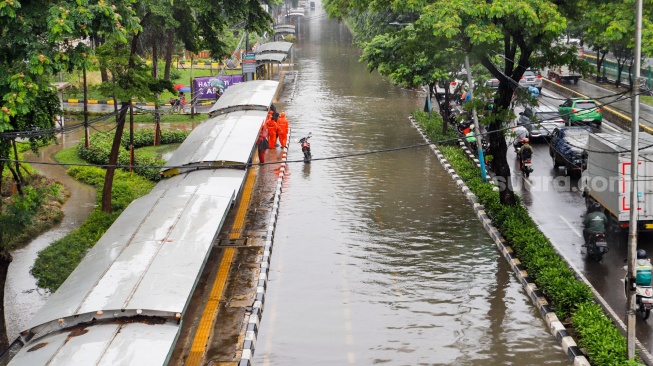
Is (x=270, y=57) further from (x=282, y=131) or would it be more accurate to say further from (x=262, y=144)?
(x=262, y=144)

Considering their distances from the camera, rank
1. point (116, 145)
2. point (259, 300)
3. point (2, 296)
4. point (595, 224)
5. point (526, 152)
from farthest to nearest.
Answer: point (526, 152) → point (116, 145) → point (595, 224) → point (259, 300) → point (2, 296)

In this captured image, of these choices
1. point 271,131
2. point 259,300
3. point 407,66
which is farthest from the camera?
point 271,131

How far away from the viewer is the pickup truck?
2641 cm

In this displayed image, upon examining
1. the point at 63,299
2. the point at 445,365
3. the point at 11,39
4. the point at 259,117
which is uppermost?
the point at 11,39

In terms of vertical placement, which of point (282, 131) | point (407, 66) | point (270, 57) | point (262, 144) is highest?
point (270, 57)

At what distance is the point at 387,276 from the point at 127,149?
16.4 metres

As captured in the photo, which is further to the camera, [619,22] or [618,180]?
[618,180]

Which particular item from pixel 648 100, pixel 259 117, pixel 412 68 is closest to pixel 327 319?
pixel 259 117

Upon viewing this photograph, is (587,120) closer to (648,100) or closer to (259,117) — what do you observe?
(648,100)

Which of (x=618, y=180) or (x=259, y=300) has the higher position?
(x=618, y=180)

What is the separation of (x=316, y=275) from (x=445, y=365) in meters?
4.92

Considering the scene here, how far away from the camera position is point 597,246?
1867 cm

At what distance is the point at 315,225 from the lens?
22078 mm

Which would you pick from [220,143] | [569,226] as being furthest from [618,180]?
[220,143]
